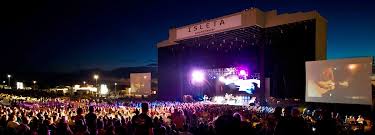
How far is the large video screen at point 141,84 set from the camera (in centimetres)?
3525

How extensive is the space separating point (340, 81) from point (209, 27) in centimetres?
1022

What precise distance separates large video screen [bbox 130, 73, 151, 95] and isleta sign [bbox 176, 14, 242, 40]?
9.74 meters

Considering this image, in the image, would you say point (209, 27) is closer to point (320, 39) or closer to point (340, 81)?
point (320, 39)

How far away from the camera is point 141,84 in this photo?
3616 centimetres

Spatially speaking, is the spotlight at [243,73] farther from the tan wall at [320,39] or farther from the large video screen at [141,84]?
the large video screen at [141,84]

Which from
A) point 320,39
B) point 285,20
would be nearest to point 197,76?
point 285,20

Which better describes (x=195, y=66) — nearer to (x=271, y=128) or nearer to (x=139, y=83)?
(x=139, y=83)

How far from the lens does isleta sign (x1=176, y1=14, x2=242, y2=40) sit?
22781mm

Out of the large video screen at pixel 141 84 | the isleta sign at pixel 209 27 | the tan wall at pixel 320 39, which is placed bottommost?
the large video screen at pixel 141 84

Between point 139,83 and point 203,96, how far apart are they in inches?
330

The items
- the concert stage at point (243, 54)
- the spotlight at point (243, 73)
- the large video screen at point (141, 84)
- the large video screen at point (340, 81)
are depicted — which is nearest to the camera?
the large video screen at point (340, 81)

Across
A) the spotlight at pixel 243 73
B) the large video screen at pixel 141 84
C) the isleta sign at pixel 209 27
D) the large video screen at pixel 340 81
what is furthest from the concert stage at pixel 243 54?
the large video screen at pixel 340 81

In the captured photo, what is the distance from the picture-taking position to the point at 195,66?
3014cm

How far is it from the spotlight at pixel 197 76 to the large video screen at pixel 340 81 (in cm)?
1328
